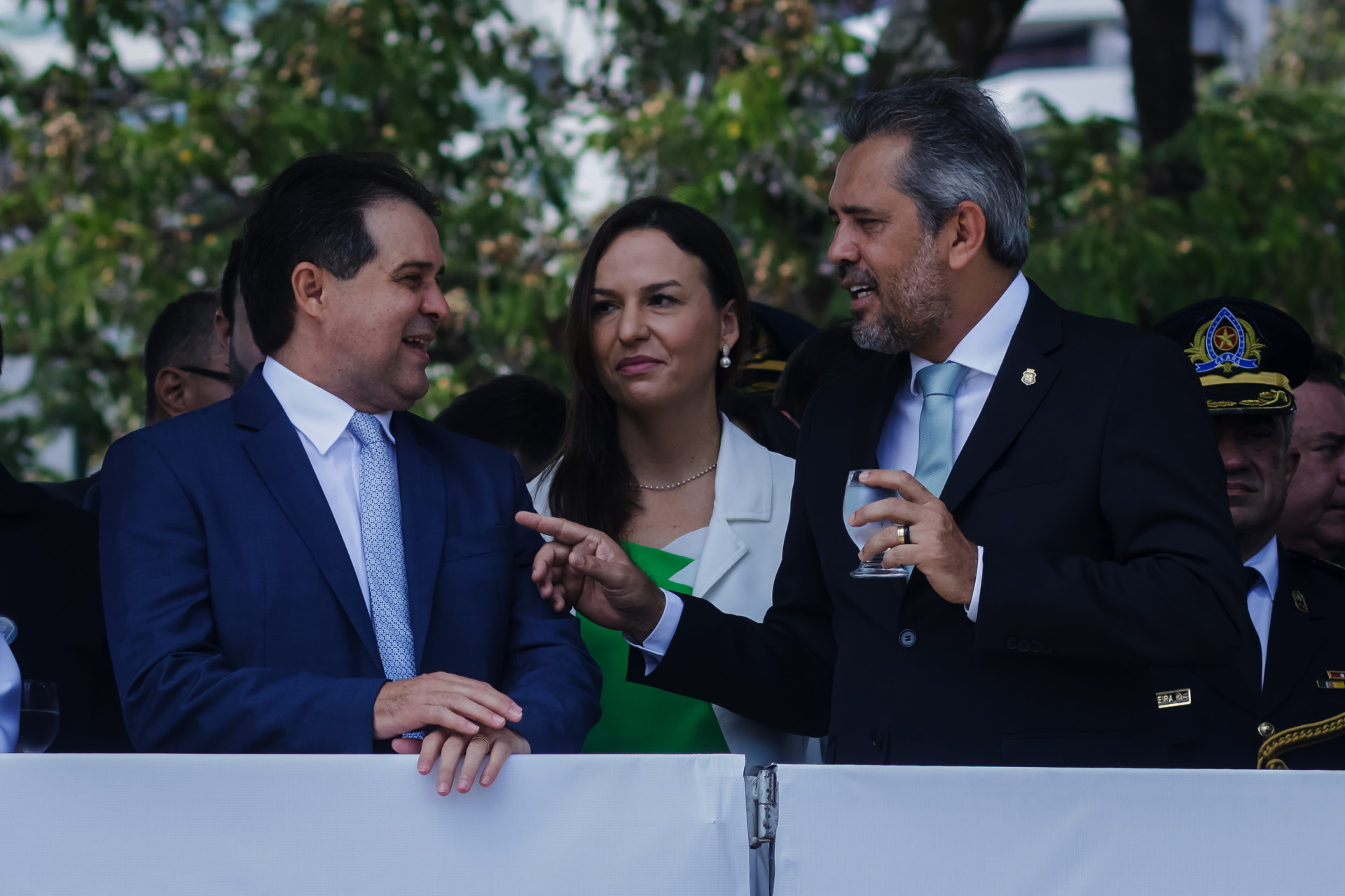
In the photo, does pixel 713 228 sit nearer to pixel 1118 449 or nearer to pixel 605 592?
pixel 605 592

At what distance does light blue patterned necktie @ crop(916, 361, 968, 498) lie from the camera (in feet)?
8.76

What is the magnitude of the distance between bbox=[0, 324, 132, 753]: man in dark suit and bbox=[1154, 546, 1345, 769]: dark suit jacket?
2.03 metres

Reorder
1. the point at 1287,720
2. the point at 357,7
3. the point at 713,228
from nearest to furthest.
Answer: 1. the point at 1287,720
2. the point at 713,228
3. the point at 357,7

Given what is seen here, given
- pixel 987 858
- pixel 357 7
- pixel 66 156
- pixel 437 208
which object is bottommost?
pixel 987 858

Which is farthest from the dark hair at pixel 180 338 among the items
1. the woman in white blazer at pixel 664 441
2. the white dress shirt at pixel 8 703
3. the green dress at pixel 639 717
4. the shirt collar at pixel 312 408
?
the white dress shirt at pixel 8 703

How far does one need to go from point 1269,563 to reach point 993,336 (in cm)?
115

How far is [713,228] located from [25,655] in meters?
1.79

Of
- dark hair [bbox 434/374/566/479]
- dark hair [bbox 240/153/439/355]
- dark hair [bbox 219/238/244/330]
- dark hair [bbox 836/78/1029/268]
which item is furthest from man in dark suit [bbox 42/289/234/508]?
dark hair [bbox 836/78/1029/268]

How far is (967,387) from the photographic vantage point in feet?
9.05

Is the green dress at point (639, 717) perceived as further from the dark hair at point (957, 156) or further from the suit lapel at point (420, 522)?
the dark hair at point (957, 156)

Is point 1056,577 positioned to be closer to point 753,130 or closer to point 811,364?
point 811,364

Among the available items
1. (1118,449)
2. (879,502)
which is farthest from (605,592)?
(1118,449)

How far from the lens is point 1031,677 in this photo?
8.37ft

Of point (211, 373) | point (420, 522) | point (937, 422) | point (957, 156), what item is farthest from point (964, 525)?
point (211, 373)
